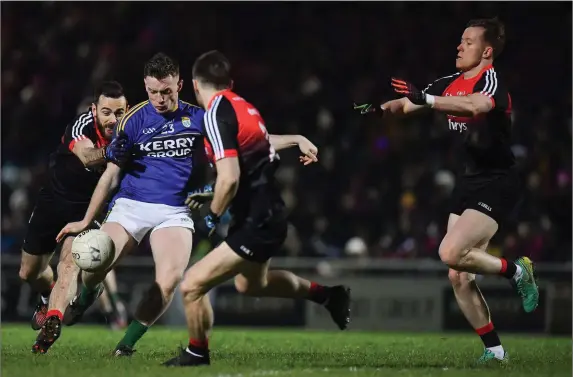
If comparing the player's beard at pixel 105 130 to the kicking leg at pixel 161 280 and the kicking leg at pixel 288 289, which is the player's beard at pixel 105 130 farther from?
the kicking leg at pixel 288 289

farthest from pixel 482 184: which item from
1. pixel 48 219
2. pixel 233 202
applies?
pixel 48 219

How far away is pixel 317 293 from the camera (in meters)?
9.71

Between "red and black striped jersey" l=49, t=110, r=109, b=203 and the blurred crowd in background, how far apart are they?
785 centimetres

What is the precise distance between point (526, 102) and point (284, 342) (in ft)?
31.4

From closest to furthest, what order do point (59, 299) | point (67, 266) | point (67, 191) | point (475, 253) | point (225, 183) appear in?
point (225, 183) < point (475, 253) < point (59, 299) < point (67, 266) < point (67, 191)

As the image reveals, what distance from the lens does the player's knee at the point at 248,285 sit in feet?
28.9

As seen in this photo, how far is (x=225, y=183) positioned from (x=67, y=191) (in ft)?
12.2

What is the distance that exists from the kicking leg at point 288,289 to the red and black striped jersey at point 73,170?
2549 millimetres

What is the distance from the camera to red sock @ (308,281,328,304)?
31.7ft

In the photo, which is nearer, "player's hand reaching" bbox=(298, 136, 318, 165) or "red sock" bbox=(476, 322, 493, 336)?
"player's hand reaching" bbox=(298, 136, 318, 165)

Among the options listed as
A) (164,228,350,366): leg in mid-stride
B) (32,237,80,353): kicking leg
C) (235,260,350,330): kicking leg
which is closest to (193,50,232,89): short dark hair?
(164,228,350,366): leg in mid-stride

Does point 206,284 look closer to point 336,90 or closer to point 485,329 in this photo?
point 485,329

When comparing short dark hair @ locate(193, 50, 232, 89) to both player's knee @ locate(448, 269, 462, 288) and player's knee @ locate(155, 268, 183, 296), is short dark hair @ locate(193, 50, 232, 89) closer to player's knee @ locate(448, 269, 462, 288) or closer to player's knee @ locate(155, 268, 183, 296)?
player's knee @ locate(155, 268, 183, 296)

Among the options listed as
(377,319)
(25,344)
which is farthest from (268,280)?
(377,319)
